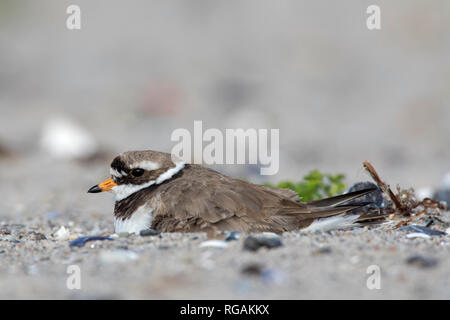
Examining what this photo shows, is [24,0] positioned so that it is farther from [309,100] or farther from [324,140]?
[324,140]

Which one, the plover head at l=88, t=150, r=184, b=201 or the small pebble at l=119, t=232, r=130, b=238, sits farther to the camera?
the plover head at l=88, t=150, r=184, b=201

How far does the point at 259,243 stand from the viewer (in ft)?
13.7

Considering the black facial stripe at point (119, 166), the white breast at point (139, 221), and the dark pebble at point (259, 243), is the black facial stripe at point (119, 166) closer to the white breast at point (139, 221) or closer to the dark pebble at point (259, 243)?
the white breast at point (139, 221)

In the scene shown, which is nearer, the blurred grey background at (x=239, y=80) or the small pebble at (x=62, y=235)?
the small pebble at (x=62, y=235)

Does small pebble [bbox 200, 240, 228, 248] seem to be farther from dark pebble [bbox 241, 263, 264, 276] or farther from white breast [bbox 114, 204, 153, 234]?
white breast [bbox 114, 204, 153, 234]

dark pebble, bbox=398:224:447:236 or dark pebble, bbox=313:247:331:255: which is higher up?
dark pebble, bbox=313:247:331:255

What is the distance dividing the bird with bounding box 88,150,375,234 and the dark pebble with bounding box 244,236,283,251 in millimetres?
650

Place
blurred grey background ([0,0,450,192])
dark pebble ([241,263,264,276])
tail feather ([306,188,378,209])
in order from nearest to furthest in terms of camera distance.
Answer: dark pebble ([241,263,264,276]) < tail feather ([306,188,378,209]) < blurred grey background ([0,0,450,192])

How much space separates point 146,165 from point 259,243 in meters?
1.82

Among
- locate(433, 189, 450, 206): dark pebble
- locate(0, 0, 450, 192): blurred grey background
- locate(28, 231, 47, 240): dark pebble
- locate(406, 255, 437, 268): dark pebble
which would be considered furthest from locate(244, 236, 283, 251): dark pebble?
locate(0, 0, 450, 192): blurred grey background

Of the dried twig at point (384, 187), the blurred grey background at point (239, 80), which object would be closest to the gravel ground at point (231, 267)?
the dried twig at point (384, 187)

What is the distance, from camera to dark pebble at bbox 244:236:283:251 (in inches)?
164

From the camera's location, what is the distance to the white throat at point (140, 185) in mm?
5676

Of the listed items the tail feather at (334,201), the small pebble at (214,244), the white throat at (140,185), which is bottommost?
the small pebble at (214,244)
